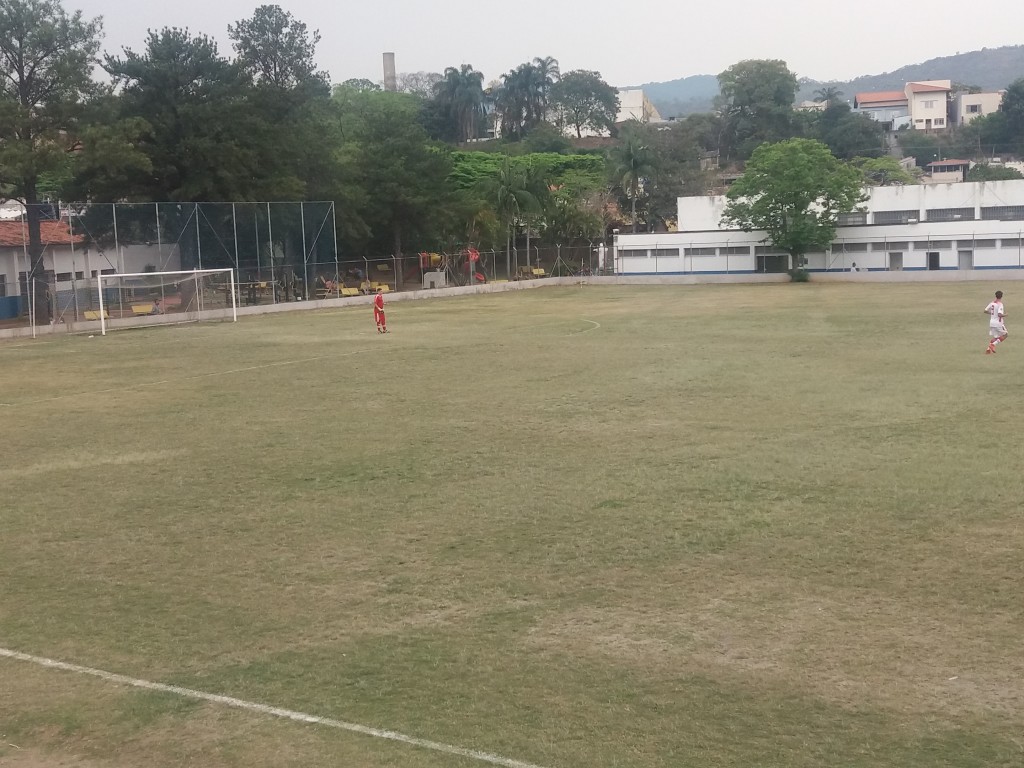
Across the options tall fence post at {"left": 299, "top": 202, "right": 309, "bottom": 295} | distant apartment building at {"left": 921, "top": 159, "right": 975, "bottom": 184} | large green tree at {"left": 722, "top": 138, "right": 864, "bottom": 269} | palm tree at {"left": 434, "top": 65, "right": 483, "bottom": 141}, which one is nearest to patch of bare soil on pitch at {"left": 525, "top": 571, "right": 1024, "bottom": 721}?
tall fence post at {"left": 299, "top": 202, "right": 309, "bottom": 295}

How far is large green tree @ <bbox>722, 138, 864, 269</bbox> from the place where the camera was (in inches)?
2643

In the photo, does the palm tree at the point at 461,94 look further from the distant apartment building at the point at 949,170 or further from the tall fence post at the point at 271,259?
the tall fence post at the point at 271,259

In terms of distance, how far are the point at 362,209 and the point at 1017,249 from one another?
1623 inches

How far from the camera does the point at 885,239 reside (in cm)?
7125

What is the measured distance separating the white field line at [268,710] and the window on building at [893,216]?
80.4m

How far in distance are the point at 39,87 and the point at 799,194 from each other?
146 ft

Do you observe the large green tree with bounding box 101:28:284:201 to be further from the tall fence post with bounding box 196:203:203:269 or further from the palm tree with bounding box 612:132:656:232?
the palm tree with bounding box 612:132:656:232

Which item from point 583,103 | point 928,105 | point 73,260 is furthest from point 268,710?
point 928,105

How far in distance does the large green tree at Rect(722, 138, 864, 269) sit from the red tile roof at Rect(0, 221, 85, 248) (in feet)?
138

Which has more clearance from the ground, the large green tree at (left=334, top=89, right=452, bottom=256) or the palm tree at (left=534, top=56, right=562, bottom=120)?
the palm tree at (left=534, top=56, right=562, bottom=120)

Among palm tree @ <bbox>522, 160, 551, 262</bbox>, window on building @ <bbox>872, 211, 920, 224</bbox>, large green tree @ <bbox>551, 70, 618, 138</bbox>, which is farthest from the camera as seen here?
large green tree @ <bbox>551, 70, 618, 138</bbox>

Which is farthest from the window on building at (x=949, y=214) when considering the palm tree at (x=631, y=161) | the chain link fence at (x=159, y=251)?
the chain link fence at (x=159, y=251)

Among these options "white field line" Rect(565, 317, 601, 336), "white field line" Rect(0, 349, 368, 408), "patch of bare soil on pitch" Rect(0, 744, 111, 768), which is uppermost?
"white field line" Rect(565, 317, 601, 336)

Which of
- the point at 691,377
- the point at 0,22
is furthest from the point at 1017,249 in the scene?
the point at 0,22
